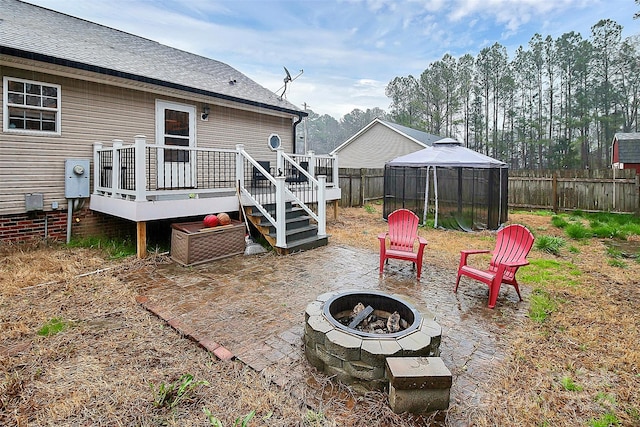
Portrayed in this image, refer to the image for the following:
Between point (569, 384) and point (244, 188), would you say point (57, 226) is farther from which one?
point (569, 384)

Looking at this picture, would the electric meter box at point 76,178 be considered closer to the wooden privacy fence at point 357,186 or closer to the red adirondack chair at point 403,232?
the red adirondack chair at point 403,232

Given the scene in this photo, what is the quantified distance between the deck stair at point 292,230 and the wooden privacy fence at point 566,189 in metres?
6.43

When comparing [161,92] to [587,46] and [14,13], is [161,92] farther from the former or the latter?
[587,46]

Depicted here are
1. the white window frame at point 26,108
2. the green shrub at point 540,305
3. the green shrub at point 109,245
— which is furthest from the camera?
the green shrub at point 109,245

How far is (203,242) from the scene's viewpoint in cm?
580

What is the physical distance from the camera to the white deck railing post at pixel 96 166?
659 centimetres

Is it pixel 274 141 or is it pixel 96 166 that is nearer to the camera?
pixel 96 166

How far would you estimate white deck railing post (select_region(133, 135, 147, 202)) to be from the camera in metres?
5.35

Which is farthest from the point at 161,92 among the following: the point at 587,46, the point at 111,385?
the point at 587,46

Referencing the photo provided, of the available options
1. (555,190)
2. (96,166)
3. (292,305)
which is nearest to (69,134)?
(96,166)

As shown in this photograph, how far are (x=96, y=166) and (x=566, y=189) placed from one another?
46.1 feet

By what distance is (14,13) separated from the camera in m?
7.31

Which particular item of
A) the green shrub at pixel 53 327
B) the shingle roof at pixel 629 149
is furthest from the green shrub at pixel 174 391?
the shingle roof at pixel 629 149

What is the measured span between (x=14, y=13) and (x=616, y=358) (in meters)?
11.5
